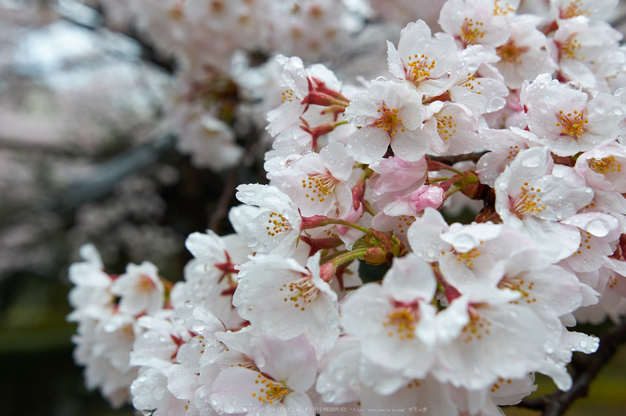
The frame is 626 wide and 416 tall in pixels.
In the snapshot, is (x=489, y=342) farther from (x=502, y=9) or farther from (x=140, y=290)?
(x=140, y=290)

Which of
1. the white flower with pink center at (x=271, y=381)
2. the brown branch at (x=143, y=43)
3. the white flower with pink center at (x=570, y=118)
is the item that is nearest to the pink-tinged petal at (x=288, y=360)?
the white flower with pink center at (x=271, y=381)

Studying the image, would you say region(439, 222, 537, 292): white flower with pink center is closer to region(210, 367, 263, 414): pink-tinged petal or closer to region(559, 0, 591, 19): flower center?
region(210, 367, 263, 414): pink-tinged petal

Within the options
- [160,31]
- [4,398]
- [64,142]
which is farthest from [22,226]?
[160,31]

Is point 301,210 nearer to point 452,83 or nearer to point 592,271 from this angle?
point 452,83

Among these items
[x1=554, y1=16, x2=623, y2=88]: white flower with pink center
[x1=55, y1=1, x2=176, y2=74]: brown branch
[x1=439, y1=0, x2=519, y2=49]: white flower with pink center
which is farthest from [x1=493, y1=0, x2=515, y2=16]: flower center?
[x1=55, y1=1, x2=176, y2=74]: brown branch

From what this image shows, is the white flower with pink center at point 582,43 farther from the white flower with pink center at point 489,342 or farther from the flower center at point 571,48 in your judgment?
the white flower with pink center at point 489,342

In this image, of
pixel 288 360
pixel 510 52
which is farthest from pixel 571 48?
pixel 288 360
